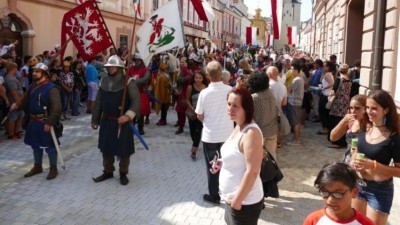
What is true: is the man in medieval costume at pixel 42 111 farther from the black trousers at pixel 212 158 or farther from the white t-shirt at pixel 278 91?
the white t-shirt at pixel 278 91

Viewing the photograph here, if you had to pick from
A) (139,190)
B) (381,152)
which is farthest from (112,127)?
(381,152)

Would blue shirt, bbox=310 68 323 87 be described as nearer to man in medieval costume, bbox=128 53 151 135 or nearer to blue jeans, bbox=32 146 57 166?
man in medieval costume, bbox=128 53 151 135

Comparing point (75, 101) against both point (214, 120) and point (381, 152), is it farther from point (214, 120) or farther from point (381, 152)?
point (381, 152)

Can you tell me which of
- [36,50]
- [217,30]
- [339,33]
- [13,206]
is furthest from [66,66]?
[217,30]

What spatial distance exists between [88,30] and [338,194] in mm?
5562

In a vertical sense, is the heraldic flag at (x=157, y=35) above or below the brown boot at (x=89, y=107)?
above

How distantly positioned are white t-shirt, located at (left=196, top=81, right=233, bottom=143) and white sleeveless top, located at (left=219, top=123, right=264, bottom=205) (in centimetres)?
189

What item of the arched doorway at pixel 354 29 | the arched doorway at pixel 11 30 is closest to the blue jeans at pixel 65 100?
the arched doorway at pixel 11 30

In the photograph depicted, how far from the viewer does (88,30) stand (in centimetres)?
683

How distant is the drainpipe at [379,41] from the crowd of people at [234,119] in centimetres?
65

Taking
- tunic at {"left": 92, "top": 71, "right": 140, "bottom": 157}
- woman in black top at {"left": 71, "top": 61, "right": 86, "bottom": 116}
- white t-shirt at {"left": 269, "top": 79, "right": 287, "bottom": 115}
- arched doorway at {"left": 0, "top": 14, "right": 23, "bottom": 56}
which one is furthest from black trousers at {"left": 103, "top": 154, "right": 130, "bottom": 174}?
arched doorway at {"left": 0, "top": 14, "right": 23, "bottom": 56}

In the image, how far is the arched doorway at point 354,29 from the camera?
12172mm

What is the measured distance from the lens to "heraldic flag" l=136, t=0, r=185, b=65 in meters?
6.79

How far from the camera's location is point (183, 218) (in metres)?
4.75
